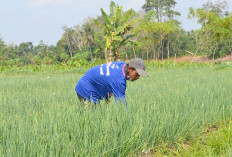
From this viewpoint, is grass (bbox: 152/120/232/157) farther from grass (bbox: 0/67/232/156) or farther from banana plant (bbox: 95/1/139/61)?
banana plant (bbox: 95/1/139/61)

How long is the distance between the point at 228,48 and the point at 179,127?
2752 centimetres

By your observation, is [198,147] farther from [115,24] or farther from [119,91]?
[115,24]

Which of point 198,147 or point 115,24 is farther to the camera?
point 115,24

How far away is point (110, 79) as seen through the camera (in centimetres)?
257

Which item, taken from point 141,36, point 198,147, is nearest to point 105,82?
point 198,147

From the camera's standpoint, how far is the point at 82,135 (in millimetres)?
1796

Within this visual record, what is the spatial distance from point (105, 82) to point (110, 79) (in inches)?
7.7

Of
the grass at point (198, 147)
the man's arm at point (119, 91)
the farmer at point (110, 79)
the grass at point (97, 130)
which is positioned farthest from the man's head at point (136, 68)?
the grass at point (198, 147)

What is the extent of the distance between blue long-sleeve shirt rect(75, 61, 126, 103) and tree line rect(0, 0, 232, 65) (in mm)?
9490

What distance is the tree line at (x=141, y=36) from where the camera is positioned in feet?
42.4

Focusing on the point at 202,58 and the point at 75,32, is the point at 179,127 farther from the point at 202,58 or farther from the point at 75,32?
the point at 75,32

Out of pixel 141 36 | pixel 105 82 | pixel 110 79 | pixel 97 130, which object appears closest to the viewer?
pixel 97 130

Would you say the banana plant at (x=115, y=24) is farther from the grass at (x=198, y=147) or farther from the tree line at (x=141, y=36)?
the grass at (x=198, y=147)

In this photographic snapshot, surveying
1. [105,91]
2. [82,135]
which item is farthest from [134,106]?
[82,135]
